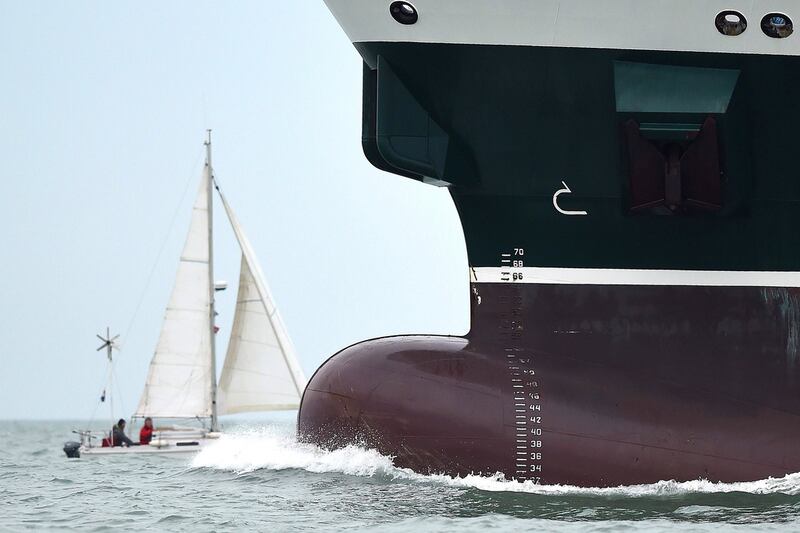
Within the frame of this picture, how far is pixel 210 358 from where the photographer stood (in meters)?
34.8

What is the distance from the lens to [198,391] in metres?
34.8

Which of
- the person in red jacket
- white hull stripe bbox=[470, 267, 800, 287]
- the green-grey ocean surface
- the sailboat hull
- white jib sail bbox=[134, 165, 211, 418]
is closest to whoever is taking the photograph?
the green-grey ocean surface

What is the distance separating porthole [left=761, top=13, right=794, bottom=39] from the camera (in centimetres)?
1184

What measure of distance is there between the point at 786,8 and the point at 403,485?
236 inches

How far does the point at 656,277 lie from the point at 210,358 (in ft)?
79.2

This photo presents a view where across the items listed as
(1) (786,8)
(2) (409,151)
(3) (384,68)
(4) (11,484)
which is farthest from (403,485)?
(4) (11,484)

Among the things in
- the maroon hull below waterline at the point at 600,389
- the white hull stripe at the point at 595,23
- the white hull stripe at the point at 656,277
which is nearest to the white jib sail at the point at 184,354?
the maroon hull below waterline at the point at 600,389

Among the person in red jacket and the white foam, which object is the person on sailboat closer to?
the person in red jacket

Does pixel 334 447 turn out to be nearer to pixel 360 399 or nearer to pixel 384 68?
pixel 360 399

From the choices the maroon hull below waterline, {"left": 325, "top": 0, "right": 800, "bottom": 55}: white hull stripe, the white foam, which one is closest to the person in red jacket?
the white foam

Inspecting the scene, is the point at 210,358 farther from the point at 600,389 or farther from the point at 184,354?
the point at 600,389

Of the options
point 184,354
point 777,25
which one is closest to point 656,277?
point 777,25

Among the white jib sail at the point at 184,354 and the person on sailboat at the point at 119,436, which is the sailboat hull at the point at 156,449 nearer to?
the person on sailboat at the point at 119,436

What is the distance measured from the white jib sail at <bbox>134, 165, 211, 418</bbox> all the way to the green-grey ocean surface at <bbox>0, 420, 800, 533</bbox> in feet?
66.4
